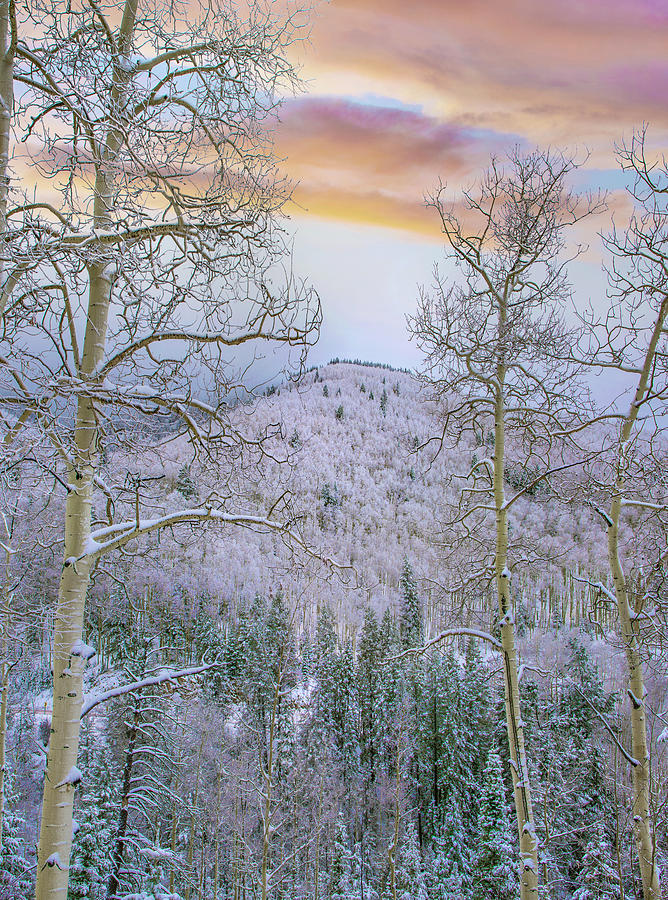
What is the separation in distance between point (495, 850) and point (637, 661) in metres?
16.4

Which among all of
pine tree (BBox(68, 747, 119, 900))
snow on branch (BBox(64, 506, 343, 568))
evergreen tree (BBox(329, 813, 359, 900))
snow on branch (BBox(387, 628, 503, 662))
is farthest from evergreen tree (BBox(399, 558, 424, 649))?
snow on branch (BBox(64, 506, 343, 568))

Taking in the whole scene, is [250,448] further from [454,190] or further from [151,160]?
[454,190]

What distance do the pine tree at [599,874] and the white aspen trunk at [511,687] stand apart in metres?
10.1

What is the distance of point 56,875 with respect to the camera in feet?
9.36

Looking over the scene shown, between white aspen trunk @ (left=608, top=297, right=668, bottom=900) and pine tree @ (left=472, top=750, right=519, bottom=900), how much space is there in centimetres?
1333

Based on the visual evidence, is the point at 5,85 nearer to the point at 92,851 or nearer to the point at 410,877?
the point at 92,851

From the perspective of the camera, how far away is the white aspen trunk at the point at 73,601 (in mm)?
2891

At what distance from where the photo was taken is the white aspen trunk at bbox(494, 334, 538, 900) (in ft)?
15.0

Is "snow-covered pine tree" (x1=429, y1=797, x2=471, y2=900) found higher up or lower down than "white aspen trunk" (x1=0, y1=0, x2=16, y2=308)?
lower down

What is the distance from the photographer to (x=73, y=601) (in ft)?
10.3

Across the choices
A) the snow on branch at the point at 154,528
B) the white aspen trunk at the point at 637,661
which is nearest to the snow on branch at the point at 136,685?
the snow on branch at the point at 154,528

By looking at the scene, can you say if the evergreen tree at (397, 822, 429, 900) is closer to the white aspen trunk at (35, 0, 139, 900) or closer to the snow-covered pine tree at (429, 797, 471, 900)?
the snow-covered pine tree at (429, 797, 471, 900)

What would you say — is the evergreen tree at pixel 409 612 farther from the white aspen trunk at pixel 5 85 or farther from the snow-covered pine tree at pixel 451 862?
the white aspen trunk at pixel 5 85

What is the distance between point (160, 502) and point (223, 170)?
2.53 meters
